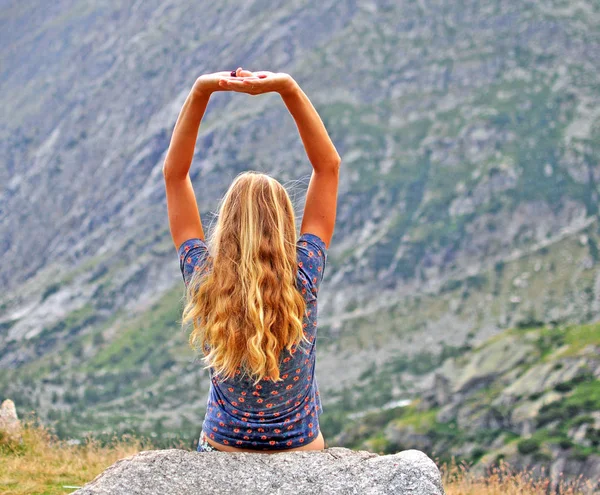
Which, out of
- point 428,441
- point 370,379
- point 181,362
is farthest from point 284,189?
point 181,362

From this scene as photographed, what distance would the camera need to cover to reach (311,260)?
495 cm

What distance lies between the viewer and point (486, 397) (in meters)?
78.9

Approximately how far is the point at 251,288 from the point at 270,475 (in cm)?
128

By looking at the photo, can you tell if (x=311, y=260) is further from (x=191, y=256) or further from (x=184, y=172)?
(x=184, y=172)

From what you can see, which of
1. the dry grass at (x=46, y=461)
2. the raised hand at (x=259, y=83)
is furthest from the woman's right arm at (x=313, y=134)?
the dry grass at (x=46, y=461)

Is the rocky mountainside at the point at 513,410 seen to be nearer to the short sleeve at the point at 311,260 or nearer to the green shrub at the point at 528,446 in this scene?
the green shrub at the point at 528,446

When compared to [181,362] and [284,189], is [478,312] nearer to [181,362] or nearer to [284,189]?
[181,362]

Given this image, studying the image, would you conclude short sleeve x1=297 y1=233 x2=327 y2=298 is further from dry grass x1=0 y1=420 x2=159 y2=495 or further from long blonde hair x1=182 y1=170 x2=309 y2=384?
dry grass x1=0 y1=420 x2=159 y2=495

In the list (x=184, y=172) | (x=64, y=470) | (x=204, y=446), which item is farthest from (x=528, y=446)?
(x=184, y=172)

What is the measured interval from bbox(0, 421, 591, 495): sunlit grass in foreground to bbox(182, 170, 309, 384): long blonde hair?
4537 millimetres

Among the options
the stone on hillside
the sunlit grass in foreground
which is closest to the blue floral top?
the sunlit grass in foreground

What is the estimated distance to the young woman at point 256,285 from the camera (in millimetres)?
4660

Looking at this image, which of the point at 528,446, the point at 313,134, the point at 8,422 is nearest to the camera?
the point at 313,134

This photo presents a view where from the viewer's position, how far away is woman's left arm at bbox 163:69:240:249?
522 centimetres
